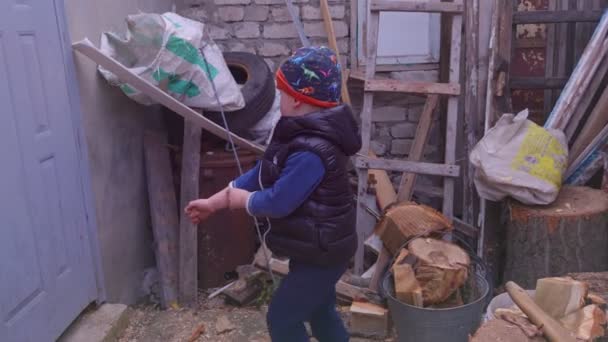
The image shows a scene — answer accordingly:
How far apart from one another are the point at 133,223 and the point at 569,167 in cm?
275

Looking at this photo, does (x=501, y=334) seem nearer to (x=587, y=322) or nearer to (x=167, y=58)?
(x=587, y=322)

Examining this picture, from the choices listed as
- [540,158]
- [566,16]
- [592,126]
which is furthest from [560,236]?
[566,16]

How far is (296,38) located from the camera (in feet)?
14.7

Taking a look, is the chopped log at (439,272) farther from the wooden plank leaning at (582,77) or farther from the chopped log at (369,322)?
the wooden plank leaning at (582,77)

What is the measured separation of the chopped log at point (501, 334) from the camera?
2188mm

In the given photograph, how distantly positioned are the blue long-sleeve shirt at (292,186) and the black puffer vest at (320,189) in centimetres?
3

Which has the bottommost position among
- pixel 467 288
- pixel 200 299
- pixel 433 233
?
pixel 200 299

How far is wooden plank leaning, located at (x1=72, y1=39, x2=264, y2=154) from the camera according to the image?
2922 millimetres

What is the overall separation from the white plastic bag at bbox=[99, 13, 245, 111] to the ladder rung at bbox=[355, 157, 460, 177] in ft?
3.34

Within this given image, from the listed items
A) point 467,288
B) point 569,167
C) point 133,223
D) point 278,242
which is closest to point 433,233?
point 467,288

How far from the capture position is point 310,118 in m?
2.09

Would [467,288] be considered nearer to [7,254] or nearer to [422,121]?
[422,121]

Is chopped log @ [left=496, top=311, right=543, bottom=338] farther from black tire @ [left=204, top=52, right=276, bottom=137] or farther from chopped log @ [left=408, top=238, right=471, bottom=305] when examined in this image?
black tire @ [left=204, top=52, right=276, bottom=137]

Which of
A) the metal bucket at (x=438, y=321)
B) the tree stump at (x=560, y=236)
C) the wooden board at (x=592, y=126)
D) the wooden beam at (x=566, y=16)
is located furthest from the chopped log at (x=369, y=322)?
the wooden beam at (x=566, y=16)
